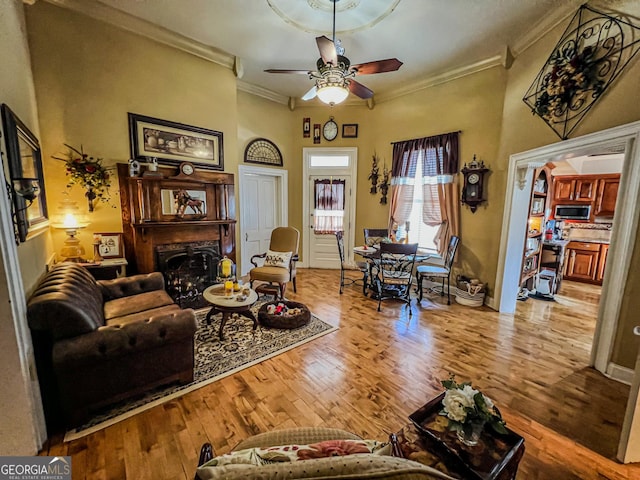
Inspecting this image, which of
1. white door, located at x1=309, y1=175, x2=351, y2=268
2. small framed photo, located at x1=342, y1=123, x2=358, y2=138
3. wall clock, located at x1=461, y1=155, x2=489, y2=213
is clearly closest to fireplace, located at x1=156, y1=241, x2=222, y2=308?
white door, located at x1=309, y1=175, x2=351, y2=268

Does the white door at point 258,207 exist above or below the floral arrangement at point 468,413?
above

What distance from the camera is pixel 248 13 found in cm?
312

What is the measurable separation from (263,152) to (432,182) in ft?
10.9

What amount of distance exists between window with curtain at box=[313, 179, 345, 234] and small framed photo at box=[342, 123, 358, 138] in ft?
3.16

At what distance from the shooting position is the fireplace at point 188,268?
3.66 m

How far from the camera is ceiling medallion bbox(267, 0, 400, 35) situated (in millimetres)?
2896

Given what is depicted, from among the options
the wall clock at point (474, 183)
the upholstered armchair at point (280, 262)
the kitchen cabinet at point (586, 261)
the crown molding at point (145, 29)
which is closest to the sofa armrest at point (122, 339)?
the upholstered armchair at point (280, 262)

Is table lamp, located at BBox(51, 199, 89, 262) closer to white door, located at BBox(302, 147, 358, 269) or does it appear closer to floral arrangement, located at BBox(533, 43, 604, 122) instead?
white door, located at BBox(302, 147, 358, 269)

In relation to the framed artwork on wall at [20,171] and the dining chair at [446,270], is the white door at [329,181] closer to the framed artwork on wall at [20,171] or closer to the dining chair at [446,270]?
the dining chair at [446,270]

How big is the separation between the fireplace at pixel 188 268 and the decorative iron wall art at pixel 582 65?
4629 millimetres

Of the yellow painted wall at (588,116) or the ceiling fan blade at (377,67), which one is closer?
the yellow painted wall at (588,116)

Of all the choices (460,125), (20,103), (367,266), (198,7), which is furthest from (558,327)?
(20,103)

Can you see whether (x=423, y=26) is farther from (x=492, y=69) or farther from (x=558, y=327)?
(x=558, y=327)

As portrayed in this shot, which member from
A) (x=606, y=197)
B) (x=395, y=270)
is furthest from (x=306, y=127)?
(x=606, y=197)
